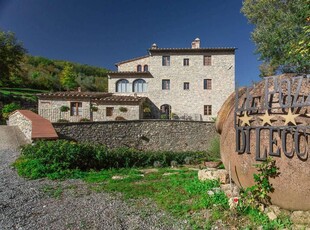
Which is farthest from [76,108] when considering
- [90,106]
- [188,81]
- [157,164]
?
[157,164]

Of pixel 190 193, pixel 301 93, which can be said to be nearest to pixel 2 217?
pixel 190 193

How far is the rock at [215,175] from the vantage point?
17.7ft

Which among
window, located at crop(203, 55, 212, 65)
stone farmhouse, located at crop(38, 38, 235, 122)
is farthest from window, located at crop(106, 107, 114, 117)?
window, located at crop(203, 55, 212, 65)

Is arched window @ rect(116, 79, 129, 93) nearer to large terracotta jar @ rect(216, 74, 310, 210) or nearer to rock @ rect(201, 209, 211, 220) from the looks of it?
large terracotta jar @ rect(216, 74, 310, 210)

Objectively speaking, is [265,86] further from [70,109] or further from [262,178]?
[70,109]

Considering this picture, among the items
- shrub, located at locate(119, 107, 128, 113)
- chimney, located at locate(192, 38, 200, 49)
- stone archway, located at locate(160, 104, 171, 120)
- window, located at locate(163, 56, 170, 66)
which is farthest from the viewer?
chimney, located at locate(192, 38, 200, 49)

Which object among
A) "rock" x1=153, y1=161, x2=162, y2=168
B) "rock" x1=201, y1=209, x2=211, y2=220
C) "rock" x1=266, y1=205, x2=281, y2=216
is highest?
"rock" x1=266, y1=205, x2=281, y2=216

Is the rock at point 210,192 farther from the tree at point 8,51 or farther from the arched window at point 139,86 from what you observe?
the tree at point 8,51

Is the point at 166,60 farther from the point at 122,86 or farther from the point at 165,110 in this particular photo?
the point at 122,86

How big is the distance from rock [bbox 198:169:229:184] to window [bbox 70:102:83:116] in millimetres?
18902

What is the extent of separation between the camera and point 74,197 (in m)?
5.45

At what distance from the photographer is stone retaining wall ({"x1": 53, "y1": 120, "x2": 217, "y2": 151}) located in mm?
16141

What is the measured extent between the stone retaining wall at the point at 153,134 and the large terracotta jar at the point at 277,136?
12.2 meters


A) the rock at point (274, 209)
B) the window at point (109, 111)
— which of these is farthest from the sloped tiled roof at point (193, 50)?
the rock at point (274, 209)
